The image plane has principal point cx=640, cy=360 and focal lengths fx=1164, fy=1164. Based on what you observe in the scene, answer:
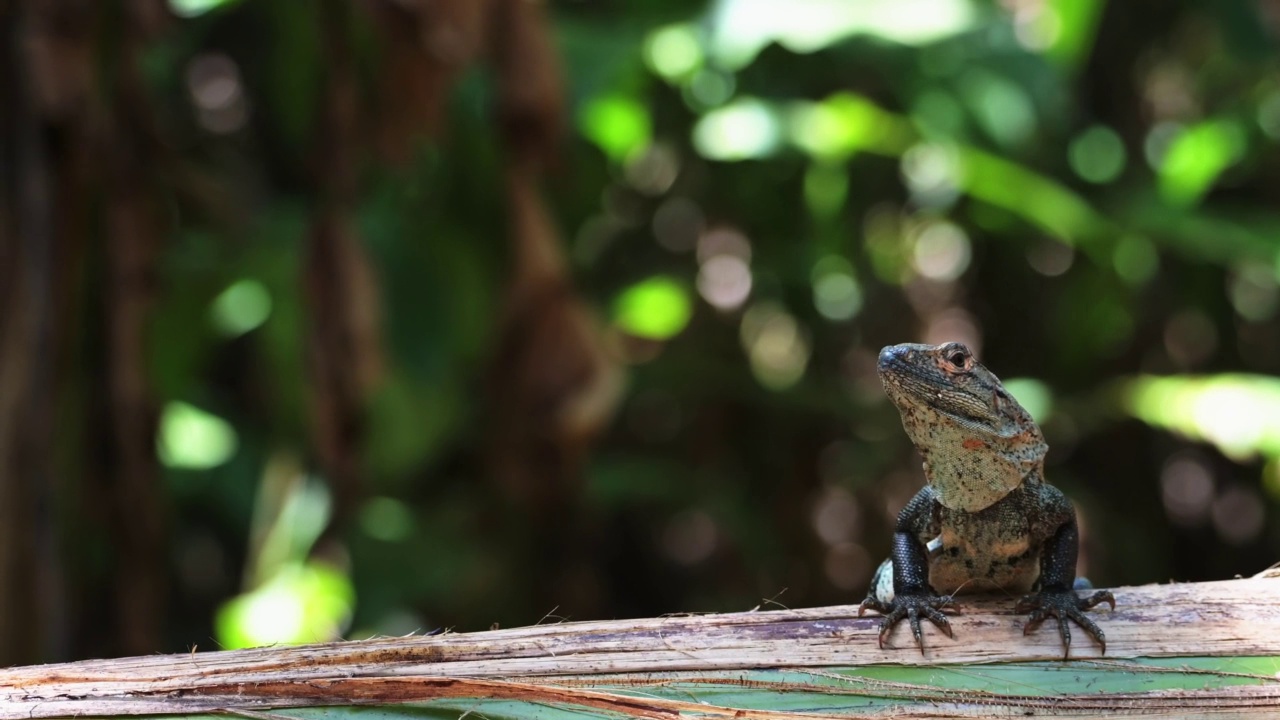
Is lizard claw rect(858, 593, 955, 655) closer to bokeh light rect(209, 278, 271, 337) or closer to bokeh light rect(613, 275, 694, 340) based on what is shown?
bokeh light rect(613, 275, 694, 340)

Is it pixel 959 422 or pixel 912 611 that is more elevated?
pixel 959 422

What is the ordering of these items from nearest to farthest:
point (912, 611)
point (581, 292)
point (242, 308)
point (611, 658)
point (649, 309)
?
point (611, 658)
point (912, 611)
point (649, 309)
point (242, 308)
point (581, 292)

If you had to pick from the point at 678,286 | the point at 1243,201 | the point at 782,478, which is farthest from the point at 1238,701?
the point at 1243,201

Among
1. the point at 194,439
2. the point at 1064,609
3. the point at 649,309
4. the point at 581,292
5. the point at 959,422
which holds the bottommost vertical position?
the point at 1064,609


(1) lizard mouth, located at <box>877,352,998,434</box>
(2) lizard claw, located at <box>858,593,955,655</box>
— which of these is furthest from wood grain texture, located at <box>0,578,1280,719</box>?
(1) lizard mouth, located at <box>877,352,998,434</box>

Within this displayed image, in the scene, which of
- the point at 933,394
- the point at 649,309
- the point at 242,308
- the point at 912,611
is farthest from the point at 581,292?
the point at 912,611

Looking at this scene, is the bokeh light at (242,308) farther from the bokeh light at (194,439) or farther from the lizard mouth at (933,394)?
the lizard mouth at (933,394)

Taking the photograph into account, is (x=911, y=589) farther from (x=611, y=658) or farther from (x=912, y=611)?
(x=611, y=658)

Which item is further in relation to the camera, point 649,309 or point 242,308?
point 242,308
